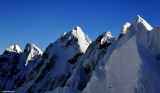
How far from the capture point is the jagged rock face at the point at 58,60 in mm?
78812

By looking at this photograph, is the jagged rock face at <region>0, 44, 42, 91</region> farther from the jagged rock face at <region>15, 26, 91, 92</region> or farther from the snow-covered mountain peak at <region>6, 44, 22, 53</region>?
the jagged rock face at <region>15, 26, 91, 92</region>

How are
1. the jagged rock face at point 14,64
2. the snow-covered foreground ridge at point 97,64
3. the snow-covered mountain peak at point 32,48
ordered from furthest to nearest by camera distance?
1. the snow-covered mountain peak at point 32,48
2. the jagged rock face at point 14,64
3. the snow-covered foreground ridge at point 97,64

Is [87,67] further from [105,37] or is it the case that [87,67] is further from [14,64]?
[14,64]

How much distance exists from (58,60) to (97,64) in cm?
3243

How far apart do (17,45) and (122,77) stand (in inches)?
4701

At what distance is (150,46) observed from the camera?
1508 inches

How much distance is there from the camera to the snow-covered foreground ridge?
32938mm

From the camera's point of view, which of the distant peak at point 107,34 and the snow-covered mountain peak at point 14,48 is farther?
the snow-covered mountain peak at point 14,48

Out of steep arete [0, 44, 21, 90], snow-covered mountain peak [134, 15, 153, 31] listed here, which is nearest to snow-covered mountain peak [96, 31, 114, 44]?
snow-covered mountain peak [134, 15, 153, 31]

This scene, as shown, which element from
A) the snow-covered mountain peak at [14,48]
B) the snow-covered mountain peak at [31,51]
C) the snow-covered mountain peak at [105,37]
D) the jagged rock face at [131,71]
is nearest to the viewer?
the jagged rock face at [131,71]

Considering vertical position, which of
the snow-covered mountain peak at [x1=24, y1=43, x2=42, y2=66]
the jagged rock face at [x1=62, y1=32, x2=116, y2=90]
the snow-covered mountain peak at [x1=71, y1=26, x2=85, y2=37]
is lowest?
the jagged rock face at [x1=62, y1=32, x2=116, y2=90]

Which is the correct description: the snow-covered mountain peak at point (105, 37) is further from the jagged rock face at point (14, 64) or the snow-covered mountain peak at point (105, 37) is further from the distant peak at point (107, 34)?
the jagged rock face at point (14, 64)

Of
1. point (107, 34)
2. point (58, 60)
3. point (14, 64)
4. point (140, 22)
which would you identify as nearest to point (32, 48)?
point (14, 64)

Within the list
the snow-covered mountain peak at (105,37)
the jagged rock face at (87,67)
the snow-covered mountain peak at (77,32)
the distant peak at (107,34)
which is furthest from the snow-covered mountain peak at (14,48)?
the jagged rock face at (87,67)
